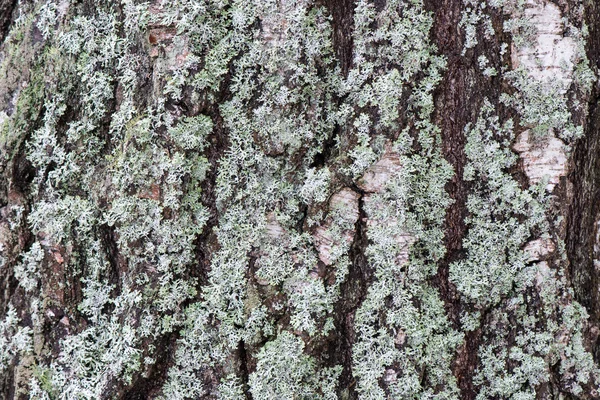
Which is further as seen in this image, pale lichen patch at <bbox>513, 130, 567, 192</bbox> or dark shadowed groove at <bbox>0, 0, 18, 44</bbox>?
dark shadowed groove at <bbox>0, 0, 18, 44</bbox>

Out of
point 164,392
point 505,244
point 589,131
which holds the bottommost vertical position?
point 164,392

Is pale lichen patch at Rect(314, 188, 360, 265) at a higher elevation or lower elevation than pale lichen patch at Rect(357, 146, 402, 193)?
lower

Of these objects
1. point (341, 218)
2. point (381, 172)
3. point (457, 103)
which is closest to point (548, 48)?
point (457, 103)

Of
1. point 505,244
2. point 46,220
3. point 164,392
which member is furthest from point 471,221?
point 46,220

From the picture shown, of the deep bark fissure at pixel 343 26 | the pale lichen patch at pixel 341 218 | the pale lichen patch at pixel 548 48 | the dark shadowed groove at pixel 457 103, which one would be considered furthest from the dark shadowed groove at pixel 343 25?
the pale lichen patch at pixel 548 48

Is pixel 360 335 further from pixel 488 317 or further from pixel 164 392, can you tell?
pixel 164 392

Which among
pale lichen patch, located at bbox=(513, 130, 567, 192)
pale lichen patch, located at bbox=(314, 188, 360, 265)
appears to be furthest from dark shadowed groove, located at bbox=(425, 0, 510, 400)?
pale lichen patch, located at bbox=(314, 188, 360, 265)

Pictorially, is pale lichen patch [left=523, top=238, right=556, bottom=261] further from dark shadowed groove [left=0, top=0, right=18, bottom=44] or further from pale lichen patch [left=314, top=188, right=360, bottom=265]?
dark shadowed groove [left=0, top=0, right=18, bottom=44]

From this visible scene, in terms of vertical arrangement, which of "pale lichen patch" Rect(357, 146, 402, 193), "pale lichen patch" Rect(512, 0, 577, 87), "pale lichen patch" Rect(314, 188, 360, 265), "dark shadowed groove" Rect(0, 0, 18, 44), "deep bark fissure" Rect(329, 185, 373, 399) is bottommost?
"deep bark fissure" Rect(329, 185, 373, 399)

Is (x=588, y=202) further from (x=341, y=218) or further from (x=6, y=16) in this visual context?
(x=6, y=16)
